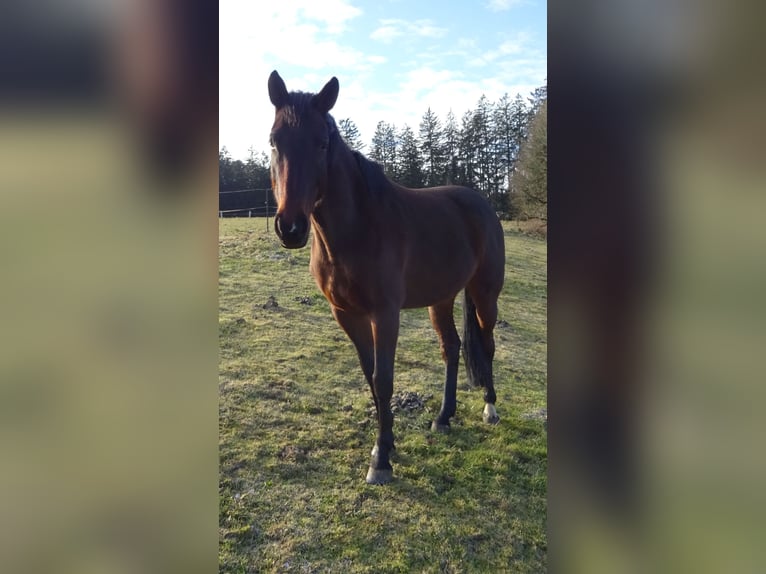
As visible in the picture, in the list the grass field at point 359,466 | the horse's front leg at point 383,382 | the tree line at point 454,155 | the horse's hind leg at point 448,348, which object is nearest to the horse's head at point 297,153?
the horse's front leg at point 383,382

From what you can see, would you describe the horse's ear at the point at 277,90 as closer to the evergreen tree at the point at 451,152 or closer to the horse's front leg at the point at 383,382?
the horse's front leg at the point at 383,382

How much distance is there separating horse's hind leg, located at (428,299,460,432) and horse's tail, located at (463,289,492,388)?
12 cm

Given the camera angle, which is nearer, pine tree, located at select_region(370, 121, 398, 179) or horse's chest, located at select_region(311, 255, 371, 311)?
horse's chest, located at select_region(311, 255, 371, 311)

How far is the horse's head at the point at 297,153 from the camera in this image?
2.16 metres

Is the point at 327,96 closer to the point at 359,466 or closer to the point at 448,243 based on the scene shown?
the point at 448,243

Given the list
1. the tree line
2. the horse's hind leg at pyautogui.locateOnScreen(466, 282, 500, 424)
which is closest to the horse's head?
the horse's hind leg at pyautogui.locateOnScreen(466, 282, 500, 424)

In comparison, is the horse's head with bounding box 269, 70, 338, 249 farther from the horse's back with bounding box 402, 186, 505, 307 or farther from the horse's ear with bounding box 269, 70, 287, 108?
the horse's back with bounding box 402, 186, 505, 307

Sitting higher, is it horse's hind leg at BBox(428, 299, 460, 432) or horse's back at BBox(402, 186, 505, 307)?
horse's back at BBox(402, 186, 505, 307)

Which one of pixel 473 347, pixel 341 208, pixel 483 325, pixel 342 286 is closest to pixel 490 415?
pixel 473 347

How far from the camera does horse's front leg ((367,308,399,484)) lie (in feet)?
10.00
